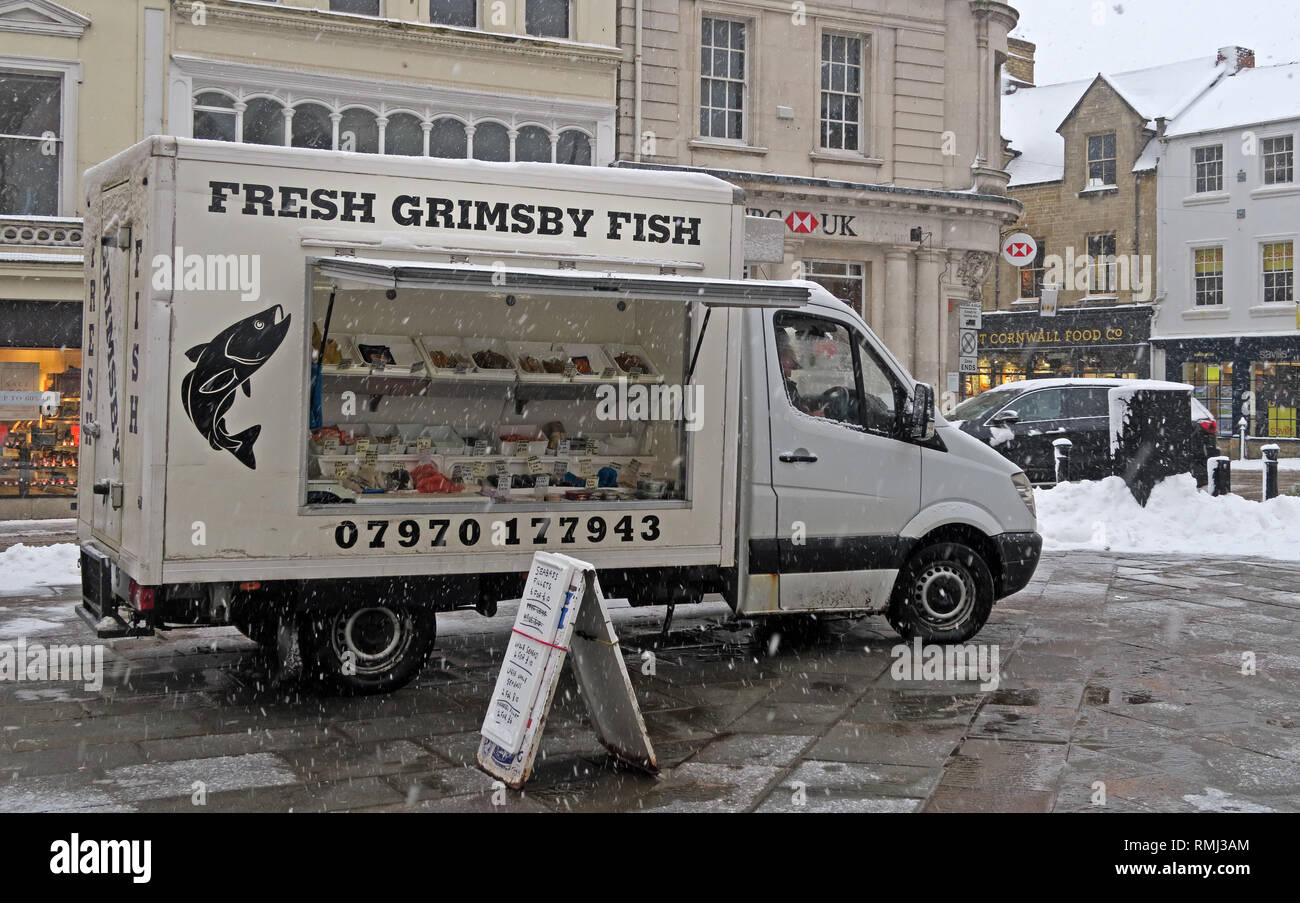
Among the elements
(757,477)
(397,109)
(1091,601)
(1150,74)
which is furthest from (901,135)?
(1150,74)

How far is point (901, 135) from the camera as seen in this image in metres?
23.4

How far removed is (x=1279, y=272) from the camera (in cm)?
3725

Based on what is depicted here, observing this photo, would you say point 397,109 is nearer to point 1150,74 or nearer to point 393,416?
point 393,416

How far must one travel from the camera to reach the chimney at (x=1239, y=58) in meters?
41.1

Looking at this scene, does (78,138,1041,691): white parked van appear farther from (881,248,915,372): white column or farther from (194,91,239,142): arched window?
(881,248,915,372): white column

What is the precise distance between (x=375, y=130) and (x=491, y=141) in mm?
1703

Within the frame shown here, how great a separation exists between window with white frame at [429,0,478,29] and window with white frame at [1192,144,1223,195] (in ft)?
87.9

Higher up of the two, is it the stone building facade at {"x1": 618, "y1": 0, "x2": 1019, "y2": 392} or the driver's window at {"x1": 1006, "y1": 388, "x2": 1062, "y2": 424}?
the stone building facade at {"x1": 618, "y1": 0, "x2": 1019, "y2": 392}

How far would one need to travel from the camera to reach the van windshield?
64.4 feet

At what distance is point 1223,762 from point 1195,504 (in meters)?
10.5

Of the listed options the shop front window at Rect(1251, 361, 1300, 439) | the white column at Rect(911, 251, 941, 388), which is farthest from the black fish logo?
the shop front window at Rect(1251, 361, 1300, 439)

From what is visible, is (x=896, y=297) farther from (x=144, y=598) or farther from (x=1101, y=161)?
(x=1101, y=161)

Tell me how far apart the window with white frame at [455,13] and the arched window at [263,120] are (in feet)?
8.92

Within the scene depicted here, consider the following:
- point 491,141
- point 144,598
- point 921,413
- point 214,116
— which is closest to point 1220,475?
point 921,413
